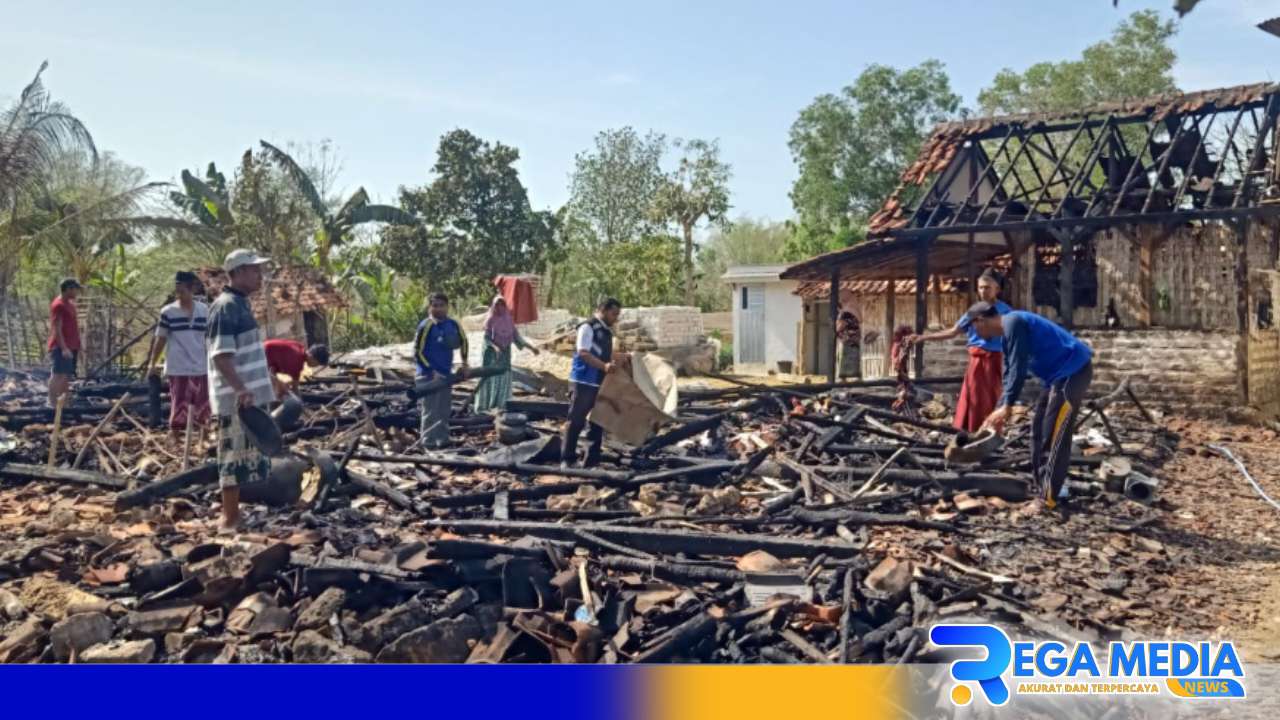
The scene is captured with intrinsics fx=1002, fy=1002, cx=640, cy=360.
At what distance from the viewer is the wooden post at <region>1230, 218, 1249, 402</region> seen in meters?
14.6

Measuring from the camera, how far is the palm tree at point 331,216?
2631 centimetres

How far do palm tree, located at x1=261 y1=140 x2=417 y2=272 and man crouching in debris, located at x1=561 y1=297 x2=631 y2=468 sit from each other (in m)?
19.2

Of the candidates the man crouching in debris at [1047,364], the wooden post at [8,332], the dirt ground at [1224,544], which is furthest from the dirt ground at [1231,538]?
the wooden post at [8,332]

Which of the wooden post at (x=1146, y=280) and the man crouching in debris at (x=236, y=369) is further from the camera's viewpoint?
the wooden post at (x=1146, y=280)

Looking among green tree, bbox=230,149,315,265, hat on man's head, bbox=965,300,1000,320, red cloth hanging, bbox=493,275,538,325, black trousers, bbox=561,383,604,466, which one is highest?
green tree, bbox=230,149,315,265

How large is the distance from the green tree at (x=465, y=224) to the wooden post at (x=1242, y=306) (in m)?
20.2

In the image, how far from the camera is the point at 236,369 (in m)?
6.51

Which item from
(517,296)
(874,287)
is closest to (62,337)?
(517,296)

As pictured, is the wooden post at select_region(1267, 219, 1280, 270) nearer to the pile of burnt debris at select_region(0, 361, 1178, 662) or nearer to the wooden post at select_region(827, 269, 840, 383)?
the pile of burnt debris at select_region(0, 361, 1178, 662)

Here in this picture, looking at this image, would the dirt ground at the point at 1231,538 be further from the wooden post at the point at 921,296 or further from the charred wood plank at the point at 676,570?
the wooden post at the point at 921,296

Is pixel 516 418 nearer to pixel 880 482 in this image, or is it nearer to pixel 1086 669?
pixel 880 482

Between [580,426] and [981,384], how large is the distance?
3926 mm

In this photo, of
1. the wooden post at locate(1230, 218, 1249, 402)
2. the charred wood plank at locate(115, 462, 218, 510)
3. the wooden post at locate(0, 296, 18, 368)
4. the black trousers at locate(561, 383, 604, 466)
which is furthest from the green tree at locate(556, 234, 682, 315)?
the charred wood plank at locate(115, 462, 218, 510)

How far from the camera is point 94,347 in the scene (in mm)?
20188
